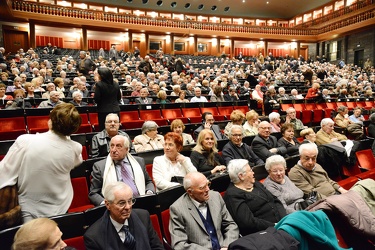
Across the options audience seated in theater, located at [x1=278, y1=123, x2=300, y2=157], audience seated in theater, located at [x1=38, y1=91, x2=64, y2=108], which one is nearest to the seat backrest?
audience seated in theater, located at [x1=278, y1=123, x2=300, y2=157]

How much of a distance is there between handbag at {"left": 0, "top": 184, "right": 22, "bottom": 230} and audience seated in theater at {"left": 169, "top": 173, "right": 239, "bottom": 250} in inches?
32.9

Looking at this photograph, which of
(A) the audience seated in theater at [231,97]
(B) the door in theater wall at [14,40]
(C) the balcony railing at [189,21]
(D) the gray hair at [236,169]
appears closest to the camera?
(D) the gray hair at [236,169]

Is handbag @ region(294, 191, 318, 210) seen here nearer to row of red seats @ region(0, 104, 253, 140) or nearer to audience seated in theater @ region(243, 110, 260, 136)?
audience seated in theater @ region(243, 110, 260, 136)

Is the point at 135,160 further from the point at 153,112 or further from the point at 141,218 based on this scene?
the point at 153,112

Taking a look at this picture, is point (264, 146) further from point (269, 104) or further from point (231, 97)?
point (231, 97)

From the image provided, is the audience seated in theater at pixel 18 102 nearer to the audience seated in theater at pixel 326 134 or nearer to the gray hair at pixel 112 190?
the gray hair at pixel 112 190

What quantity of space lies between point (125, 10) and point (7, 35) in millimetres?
7569

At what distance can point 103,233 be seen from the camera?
1.51 metres

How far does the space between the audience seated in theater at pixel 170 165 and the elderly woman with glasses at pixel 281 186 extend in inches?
26.2

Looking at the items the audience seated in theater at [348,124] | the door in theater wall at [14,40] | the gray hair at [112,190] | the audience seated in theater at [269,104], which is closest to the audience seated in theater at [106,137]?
the gray hair at [112,190]

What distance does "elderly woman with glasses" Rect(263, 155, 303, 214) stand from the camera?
231cm

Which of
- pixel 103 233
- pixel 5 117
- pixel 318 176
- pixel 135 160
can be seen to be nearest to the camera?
pixel 103 233

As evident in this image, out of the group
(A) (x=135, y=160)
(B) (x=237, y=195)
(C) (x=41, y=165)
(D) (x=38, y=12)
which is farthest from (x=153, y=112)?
(D) (x=38, y=12)

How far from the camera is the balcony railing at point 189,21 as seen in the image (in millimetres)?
14555
